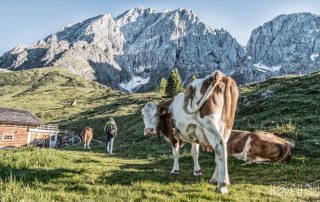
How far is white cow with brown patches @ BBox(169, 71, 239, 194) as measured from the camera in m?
10.2

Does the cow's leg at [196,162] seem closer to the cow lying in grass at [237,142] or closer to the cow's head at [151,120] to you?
the cow lying in grass at [237,142]

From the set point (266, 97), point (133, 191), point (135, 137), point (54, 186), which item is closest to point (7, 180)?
point (54, 186)

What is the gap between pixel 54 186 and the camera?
1042 centimetres

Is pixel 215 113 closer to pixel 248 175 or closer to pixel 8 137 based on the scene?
pixel 248 175

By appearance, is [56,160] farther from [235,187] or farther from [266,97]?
[266,97]

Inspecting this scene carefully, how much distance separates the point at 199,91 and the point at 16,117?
56.0m

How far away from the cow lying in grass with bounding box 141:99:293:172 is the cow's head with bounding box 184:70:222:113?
2019mm

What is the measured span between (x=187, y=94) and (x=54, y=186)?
4931 mm

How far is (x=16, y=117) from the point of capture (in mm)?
60656

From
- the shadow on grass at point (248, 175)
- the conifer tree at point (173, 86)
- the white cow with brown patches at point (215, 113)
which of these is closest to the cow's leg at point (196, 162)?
the shadow on grass at point (248, 175)

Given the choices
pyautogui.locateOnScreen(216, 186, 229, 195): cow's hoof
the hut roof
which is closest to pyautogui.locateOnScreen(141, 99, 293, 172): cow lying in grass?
pyautogui.locateOnScreen(216, 186, 229, 195): cow's hoof

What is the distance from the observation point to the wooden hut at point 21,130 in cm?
5803

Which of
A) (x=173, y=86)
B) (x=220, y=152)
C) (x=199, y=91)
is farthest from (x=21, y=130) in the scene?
(x=173, y=86)

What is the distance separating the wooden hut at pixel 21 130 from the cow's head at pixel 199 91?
5242 centimetres
